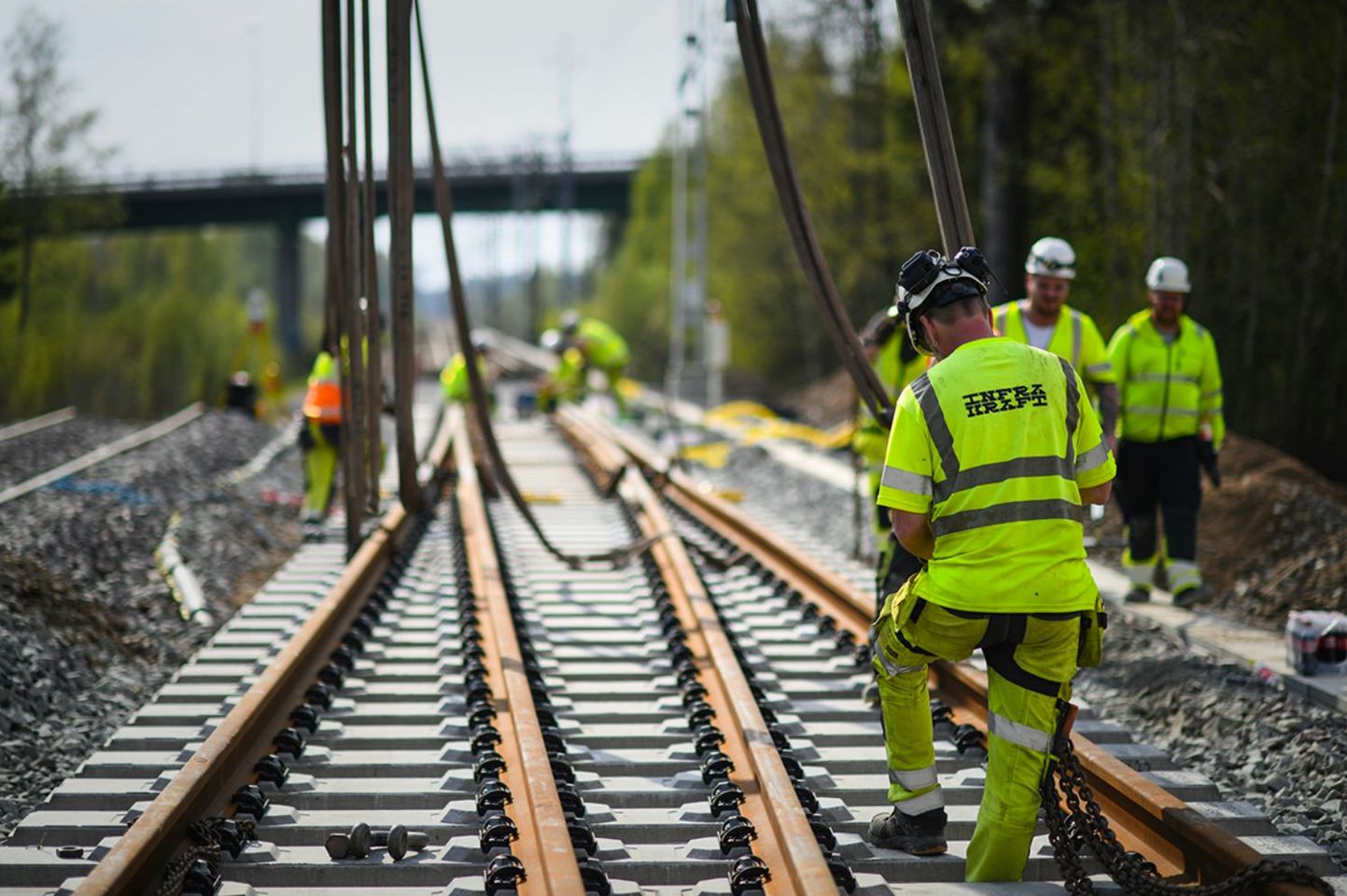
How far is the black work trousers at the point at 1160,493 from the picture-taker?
8.55 metres

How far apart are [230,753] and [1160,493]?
585 centimetres

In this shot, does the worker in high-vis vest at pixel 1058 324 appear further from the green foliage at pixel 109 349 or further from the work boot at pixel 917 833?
the green foliage at pixel 109 349

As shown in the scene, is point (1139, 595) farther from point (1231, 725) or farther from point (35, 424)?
point (35, 424)

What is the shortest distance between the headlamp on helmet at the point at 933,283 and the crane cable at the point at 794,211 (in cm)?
214

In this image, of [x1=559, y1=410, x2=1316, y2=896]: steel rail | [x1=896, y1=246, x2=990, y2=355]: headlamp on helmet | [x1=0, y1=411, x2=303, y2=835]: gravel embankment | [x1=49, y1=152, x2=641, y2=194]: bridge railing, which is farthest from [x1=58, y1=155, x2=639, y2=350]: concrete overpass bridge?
[x1=896, y1=246, x2=990, y2=355]: headlamp on helmet

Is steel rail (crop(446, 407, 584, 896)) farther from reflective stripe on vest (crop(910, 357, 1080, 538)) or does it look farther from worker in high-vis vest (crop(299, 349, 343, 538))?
worker in high-vis vest (crop(299, 349, 343, 538))

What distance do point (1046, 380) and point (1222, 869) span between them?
149 centimetres

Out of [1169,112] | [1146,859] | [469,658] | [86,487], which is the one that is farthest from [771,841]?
[1169,112]

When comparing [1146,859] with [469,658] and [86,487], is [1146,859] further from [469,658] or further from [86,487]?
[86,487]

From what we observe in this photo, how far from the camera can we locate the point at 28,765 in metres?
5.66

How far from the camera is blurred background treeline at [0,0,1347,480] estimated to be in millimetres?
14211

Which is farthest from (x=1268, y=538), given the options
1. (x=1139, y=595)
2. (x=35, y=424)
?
(x=35, y=424)

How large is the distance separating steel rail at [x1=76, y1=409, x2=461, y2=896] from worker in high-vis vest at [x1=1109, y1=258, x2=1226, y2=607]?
15.2 ft

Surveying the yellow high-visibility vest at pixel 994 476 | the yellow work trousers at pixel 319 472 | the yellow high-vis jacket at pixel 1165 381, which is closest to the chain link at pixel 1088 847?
the yellow high-visibility vest at pixel 994 476
